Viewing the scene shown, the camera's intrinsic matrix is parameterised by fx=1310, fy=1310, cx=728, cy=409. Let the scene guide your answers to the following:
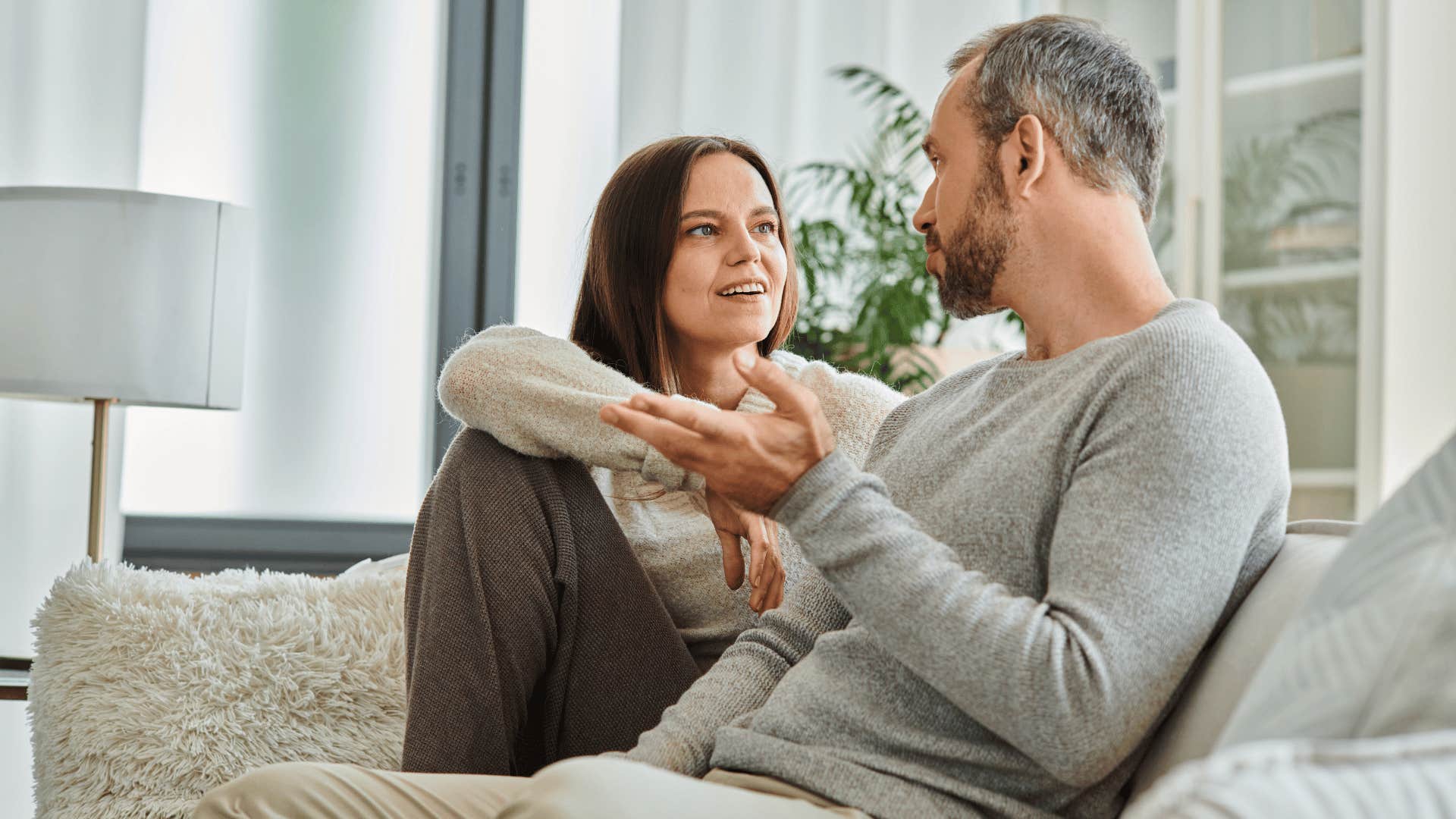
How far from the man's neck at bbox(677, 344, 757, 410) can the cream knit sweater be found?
0.06 meters

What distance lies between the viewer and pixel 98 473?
238cm

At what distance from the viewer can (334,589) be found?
1857 millimetres

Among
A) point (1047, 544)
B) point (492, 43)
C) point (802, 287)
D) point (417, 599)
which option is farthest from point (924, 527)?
point (492, 43)

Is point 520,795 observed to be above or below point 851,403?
below

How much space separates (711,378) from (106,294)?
114cm

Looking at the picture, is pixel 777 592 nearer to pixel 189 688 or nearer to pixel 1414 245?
pixel 189 688

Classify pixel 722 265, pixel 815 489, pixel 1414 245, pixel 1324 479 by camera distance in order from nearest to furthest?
pixel 815 489 < pixel 722 265 < pixel 1414 245 < pixel 1324 479

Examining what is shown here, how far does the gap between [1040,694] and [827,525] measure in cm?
19

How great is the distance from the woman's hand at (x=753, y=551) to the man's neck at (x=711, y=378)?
13.1 inches

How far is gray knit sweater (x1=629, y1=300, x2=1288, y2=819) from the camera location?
35.2 inches

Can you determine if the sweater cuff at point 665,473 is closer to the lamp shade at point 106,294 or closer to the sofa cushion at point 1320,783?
the sofa cushion at point 1320,783

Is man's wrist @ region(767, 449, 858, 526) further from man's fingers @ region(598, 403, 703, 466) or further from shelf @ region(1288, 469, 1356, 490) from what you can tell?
shelf @ region(1288, 469, 1356, 490)

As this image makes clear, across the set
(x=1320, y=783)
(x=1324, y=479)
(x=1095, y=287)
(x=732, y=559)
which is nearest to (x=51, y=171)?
(x=732, y=559)

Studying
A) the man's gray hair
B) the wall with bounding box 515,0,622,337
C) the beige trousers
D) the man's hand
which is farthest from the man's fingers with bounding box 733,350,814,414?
the wall with bounding box 515,0,622,337
